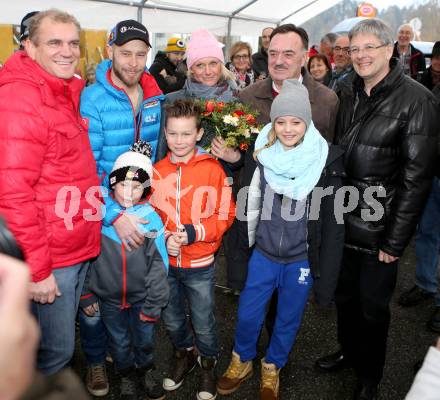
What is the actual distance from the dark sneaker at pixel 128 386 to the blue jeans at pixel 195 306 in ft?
1.34

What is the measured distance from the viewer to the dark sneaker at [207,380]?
3035 millimetres

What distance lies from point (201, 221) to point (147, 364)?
1124 mm

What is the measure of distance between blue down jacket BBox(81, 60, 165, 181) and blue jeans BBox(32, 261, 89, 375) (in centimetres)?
72

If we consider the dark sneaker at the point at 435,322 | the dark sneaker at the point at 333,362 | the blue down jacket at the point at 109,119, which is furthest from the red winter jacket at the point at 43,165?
the dark sneaker at the point at 435,322

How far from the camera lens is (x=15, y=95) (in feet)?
6.87

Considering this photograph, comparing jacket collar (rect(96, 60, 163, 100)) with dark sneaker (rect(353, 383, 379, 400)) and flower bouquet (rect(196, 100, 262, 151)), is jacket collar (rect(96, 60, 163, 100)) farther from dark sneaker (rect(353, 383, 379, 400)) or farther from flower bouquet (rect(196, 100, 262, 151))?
dark sneaker (rect(353, 383, 379, 400))

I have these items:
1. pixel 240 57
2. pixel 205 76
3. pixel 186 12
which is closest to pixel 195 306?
pixel 205 76

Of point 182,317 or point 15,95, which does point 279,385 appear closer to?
point 182,317

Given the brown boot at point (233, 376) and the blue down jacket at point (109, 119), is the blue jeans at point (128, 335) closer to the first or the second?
the brown boot at point (233, 376)

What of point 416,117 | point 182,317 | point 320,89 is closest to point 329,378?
point 182,317

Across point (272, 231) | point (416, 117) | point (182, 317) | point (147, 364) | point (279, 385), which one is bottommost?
point (279, 385)

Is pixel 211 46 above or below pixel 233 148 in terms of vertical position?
above

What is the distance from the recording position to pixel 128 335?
2.90m

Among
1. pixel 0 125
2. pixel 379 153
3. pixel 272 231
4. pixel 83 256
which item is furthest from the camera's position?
pixel 272 231
